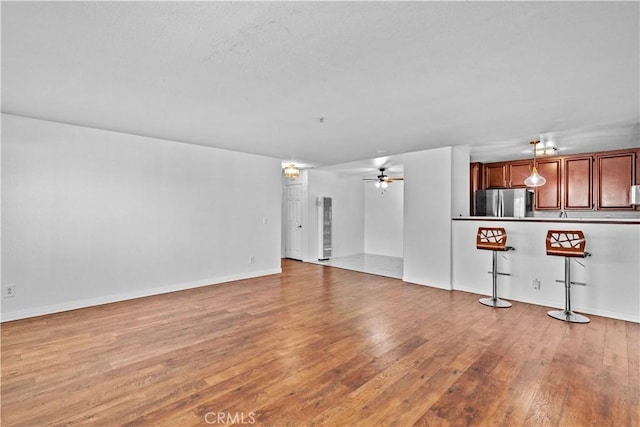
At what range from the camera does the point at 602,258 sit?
4055mm

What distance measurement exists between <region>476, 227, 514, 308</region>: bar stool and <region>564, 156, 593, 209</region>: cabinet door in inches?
97.4

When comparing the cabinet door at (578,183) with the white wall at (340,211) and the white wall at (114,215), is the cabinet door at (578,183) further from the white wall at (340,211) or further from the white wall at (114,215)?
the white wall at (114,215)

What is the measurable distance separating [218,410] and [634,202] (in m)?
6.97

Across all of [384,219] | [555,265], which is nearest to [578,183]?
[555,265]

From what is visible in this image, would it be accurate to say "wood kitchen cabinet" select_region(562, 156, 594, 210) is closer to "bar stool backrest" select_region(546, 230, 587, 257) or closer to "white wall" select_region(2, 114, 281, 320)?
"bar stool backrest" select_region(546, 230, 587, 257)

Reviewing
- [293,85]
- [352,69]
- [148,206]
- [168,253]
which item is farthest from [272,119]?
[168,253]

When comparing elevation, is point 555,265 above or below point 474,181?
below

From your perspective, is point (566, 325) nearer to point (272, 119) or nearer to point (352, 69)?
point (352, 69)

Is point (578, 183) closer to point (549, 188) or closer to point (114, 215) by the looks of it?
point (549, 188)

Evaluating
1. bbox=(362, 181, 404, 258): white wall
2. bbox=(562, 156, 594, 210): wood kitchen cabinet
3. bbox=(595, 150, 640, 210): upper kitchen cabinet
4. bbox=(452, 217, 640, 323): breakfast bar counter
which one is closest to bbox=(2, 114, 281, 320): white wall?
bbox=(452, 217, 640, 323): breakfast bar counter

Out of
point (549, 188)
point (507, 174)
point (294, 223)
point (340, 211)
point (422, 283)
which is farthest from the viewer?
point (340, 211)

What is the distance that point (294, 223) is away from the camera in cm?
857

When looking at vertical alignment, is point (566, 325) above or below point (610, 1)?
below

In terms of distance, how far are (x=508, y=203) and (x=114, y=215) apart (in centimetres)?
690
